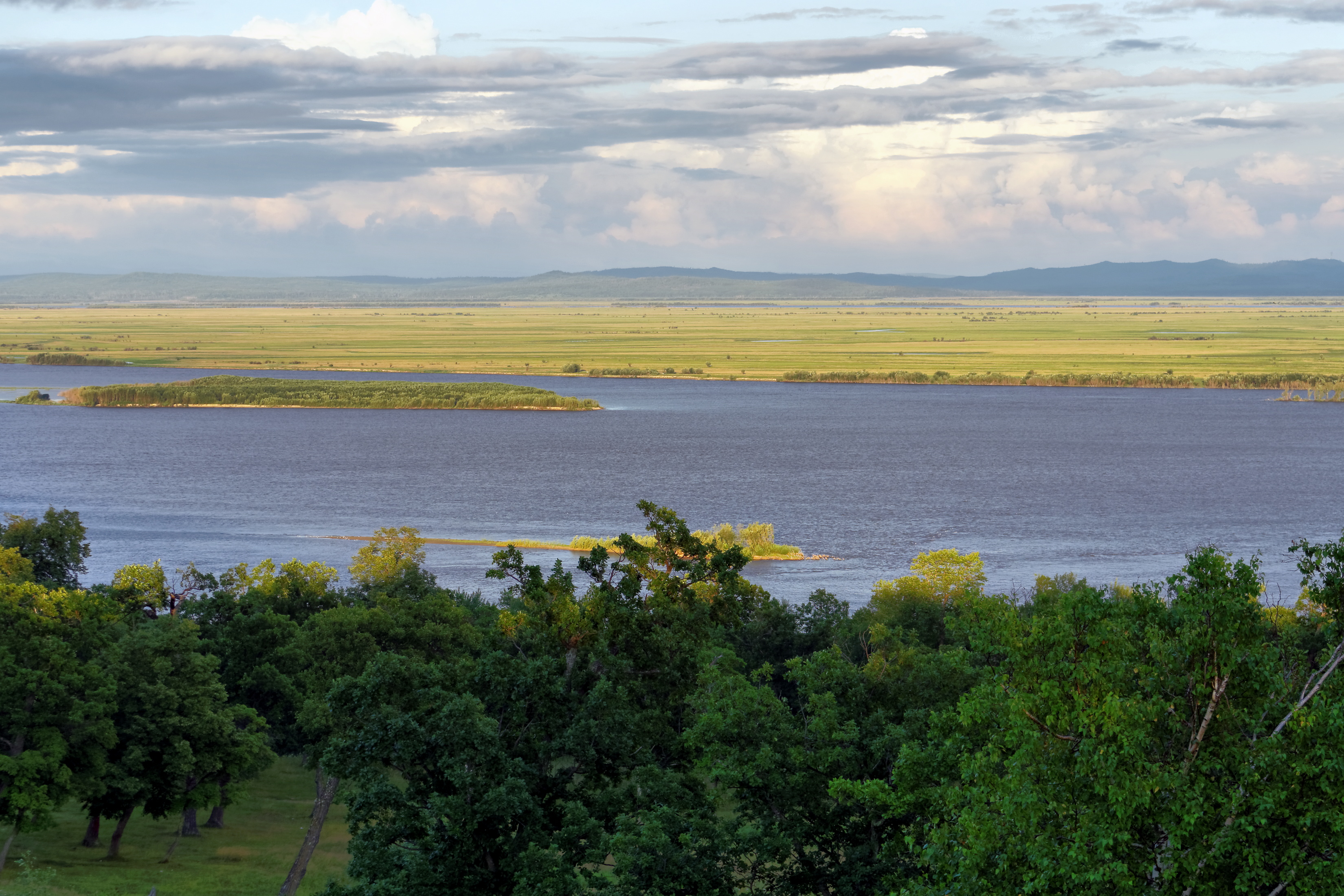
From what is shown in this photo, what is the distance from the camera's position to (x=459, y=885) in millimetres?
21594

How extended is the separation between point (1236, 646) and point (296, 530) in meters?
78.0

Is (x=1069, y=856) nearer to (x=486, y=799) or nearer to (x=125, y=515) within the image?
(x=486, y=799)

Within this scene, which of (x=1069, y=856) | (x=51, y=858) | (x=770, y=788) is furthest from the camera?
(x=51, y=858)

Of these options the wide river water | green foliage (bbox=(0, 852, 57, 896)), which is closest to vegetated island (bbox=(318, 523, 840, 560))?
the wide river water

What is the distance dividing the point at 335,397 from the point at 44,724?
487ft

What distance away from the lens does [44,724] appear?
1266 inches

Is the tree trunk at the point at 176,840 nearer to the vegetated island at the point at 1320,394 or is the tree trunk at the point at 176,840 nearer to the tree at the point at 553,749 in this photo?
the tree at the point at 553,749

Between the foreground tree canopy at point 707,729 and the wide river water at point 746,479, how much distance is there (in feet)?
84.2

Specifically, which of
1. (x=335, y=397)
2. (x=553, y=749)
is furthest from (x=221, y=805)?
(x=335, y=397)

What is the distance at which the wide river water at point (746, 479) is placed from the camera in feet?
260

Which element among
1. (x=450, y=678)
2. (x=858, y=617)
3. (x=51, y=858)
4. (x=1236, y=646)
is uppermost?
(x=1236, y=646)

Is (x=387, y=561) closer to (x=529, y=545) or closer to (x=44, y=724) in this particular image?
(x=44, y=724)

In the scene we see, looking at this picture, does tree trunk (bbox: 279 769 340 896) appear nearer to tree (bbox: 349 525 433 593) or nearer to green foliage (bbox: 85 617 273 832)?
green foliage (bbox: 85 617 273 832)

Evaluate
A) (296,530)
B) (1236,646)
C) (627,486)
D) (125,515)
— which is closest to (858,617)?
(1236,646)
